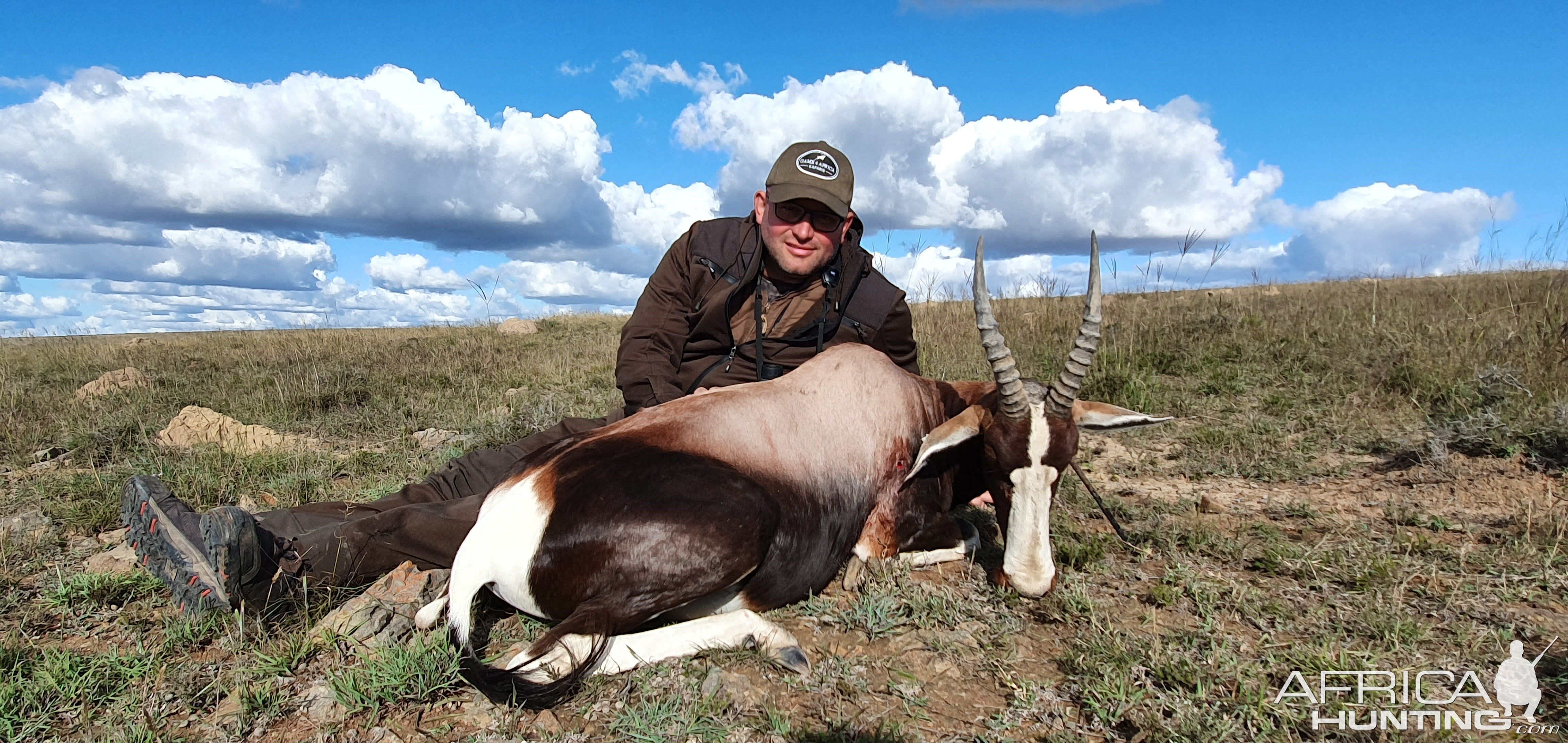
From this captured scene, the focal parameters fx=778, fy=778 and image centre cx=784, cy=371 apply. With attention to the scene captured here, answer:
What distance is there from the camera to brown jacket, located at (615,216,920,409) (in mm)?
4957

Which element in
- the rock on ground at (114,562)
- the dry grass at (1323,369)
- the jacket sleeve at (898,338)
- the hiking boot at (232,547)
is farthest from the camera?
the dry grass at (1323,369)

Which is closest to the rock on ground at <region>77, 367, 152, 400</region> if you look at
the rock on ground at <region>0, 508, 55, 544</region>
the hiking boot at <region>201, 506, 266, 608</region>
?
the rock on ground at <region>0, 508, 55, 544</region>

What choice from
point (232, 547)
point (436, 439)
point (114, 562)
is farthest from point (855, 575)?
point (436, 439)

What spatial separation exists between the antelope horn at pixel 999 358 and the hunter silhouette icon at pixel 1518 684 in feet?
6.26

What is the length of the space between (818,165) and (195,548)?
363 cm

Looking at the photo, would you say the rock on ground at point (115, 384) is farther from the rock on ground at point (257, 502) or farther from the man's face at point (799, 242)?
the man's face at point (799, 242)

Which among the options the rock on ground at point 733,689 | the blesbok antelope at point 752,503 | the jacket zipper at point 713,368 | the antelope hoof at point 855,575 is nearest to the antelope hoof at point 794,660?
the blesbok antelope at point 752,503

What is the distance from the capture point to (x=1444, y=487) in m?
4.73

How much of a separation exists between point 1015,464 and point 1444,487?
311 centimetres

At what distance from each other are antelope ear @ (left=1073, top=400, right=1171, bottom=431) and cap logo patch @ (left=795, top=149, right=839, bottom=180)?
194 centimetres

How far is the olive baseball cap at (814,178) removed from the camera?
4.62 metres

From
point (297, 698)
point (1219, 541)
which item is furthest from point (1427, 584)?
point (297, 698)

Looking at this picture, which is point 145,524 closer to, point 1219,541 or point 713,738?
point 713,738

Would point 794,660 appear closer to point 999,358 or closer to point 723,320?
point 999,358
